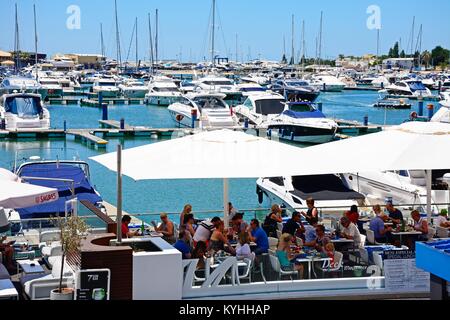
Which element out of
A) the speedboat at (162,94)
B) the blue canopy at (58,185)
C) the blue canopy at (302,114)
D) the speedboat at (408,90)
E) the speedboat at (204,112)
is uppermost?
the blue canopy at (58,185)

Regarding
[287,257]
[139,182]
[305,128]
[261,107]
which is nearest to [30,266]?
[287,257]

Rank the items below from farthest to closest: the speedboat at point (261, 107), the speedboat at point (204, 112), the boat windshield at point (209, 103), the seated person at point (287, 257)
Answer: the boat windshield at point (209, 103), the speedboat at point (261, 107), the speedboat at point (204, 112), the seated person at point (287, 257)

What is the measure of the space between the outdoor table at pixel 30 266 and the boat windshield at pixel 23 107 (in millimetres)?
37925

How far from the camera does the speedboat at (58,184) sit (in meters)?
19.9

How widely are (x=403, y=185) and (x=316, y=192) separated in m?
3.22

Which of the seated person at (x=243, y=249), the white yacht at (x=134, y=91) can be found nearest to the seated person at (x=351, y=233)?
the seated person at (x=243, y=249)

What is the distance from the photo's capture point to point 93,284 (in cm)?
1147

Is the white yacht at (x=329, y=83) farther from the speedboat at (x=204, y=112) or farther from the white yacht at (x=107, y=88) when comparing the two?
the speedboat at (x=204, y=112)

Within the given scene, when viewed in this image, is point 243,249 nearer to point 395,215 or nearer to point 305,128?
point 395,215

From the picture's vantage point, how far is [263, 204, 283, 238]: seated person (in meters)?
15.5
